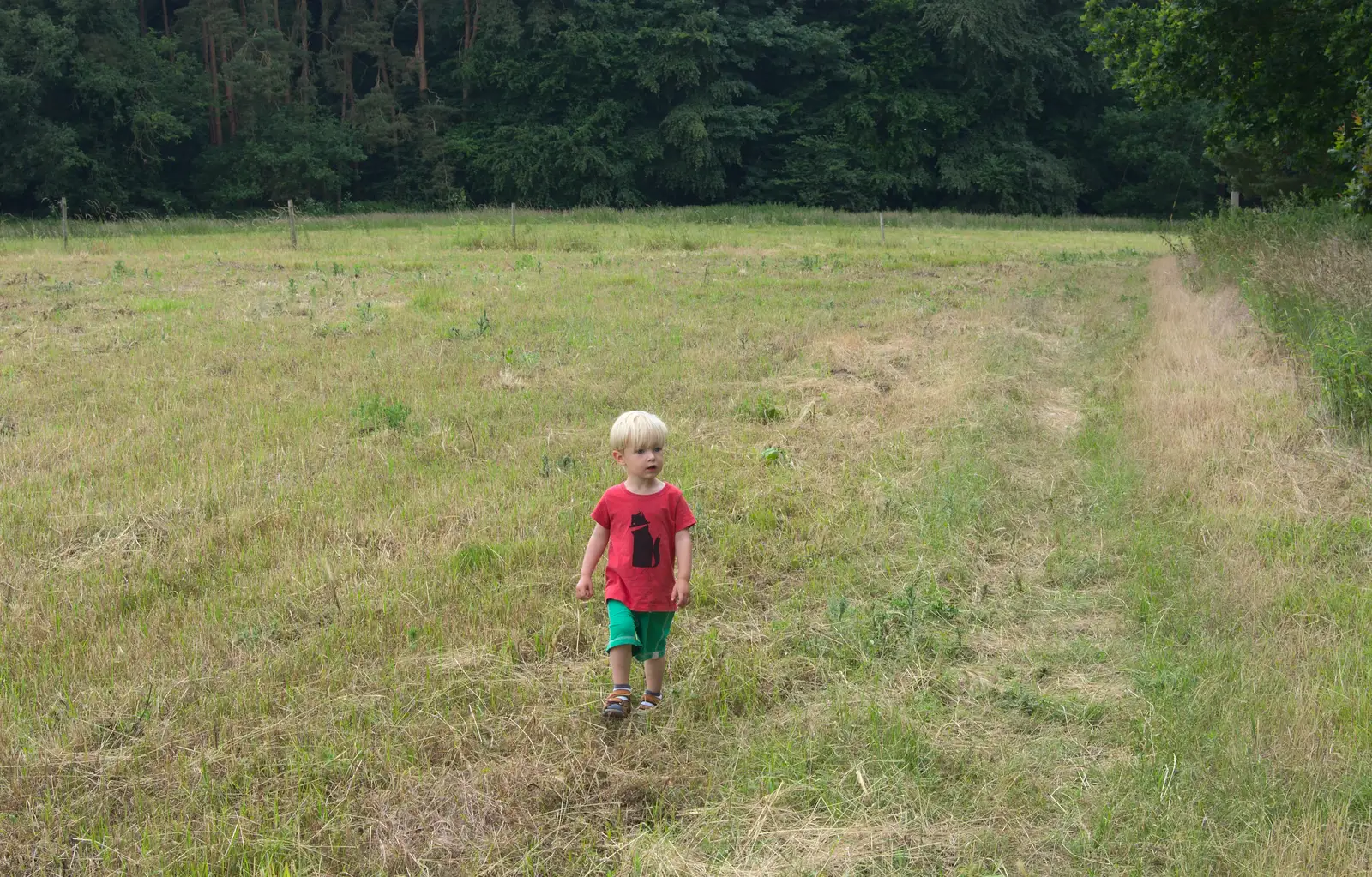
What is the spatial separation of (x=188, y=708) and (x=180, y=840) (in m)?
0.82

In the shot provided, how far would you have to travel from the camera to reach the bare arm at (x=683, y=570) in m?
4.13

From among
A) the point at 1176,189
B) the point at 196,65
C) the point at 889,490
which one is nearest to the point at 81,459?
the point at 889,490

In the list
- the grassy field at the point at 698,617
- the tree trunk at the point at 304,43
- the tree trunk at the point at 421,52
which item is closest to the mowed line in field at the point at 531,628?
the grassy field at the point at 698,617

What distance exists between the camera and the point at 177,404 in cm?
894

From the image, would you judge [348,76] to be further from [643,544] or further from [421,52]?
[643,544]

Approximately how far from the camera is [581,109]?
54.2 metres

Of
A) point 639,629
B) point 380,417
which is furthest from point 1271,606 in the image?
point 380,417

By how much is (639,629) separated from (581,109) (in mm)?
53229

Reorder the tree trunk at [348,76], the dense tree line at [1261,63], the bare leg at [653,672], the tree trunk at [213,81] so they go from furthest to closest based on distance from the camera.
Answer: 1. the tree trunk at [348,76]
2. the tree trunk at [213,81]
3. the dense tree line at [1261,63]
4. the bare leg at [653,672]

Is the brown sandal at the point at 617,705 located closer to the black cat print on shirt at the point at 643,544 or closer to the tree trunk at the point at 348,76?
the black cat print on shirt at the point at 643,544

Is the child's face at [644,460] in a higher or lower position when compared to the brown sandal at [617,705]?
higher

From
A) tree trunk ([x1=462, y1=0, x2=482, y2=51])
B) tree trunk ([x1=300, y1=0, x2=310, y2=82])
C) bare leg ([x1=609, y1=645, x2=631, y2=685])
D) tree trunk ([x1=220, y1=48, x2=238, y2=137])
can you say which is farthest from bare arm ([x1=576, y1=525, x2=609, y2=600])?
tree trunk ([x1=462, y1=0, x2=482, y2=51])

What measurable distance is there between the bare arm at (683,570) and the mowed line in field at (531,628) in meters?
0.48

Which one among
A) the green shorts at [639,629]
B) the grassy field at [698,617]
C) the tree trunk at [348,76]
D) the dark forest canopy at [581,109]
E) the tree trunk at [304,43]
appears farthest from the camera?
the tree trunk at [348,76]
